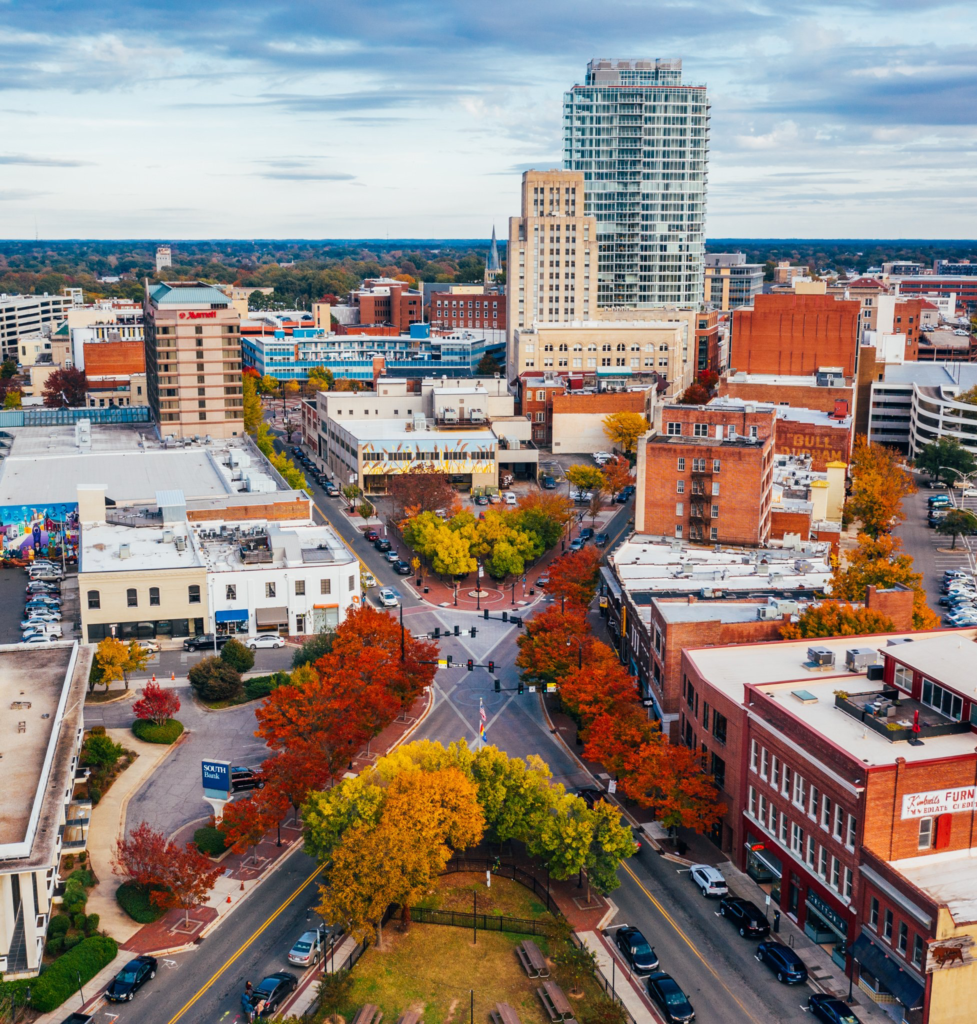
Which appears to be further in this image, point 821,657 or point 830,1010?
point 821,657

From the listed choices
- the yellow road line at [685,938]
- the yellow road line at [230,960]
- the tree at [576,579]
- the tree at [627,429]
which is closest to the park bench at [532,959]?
the yellow road line at [685,938]

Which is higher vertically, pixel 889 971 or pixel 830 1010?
pixel 889 971

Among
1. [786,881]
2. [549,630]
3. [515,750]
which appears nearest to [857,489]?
[549,630]

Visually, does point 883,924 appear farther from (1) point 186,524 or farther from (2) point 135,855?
(1) point 186,524

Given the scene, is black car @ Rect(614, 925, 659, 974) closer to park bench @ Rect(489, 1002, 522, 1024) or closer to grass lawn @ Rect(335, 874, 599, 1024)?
grass lawn @ Rect(335, 874, 599, 1024)

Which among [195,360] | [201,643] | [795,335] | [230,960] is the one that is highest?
[795,335]

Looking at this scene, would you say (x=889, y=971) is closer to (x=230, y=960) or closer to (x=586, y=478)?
(x=230, y=960)

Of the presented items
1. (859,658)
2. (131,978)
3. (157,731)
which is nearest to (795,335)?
(859,658)

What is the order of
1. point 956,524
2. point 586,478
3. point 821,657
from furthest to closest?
point 586,478, point 956,524, point 821,657
